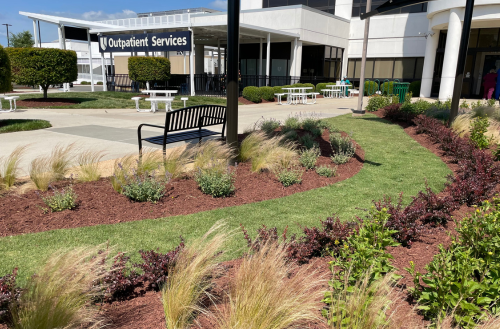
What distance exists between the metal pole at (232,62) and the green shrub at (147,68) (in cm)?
1730

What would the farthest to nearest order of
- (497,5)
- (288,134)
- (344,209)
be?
(497,5) < (288,134) < (344,209)

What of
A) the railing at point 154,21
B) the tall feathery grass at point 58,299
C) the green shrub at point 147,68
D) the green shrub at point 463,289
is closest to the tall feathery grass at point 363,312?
the green shrub at point 463,289

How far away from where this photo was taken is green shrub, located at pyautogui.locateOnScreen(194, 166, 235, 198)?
482cm

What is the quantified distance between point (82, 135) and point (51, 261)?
7.86 meters

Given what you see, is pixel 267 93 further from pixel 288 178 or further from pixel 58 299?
pixel 58 299

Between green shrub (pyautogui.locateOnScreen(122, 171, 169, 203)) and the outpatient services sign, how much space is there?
16864mm

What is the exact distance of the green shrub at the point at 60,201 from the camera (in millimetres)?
4180

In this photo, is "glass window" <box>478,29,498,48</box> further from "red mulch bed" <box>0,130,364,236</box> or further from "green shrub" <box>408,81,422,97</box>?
"red mulch bed" <box>0,130,364,236</box>

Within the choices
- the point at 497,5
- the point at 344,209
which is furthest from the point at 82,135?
the point at 497,5

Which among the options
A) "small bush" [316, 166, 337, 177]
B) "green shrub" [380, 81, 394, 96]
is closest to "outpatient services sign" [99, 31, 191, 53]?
"green shrub" [380, 81, 394, 96]

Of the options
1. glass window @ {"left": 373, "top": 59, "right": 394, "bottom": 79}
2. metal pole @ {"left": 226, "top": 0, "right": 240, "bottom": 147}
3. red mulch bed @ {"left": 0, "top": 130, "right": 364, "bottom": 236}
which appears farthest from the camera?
glass window @ {"left": 373, "top": 59, "right": 394, "bottom": 79}

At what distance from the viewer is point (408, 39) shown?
3044cm

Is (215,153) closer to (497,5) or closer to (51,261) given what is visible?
(51,261)

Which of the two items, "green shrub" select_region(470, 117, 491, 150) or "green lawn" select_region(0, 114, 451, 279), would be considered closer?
"green lawn" select_region(0, 114, 451, 279)
